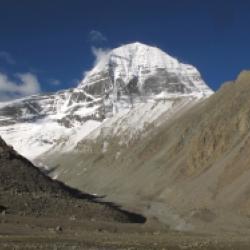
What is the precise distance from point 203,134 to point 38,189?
80539 millimetres

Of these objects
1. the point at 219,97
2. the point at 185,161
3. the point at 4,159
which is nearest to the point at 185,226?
the point at 4,159

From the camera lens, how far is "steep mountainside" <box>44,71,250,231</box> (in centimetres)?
9956

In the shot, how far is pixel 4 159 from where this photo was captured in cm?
8612

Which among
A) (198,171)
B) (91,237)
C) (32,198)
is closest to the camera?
(91,237)

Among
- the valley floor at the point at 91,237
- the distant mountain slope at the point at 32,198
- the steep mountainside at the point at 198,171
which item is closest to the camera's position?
the valley floor at the point at 91,237

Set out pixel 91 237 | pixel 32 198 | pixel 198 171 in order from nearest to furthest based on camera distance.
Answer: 1. pixel 91 237
2. pixel 32 198
3. pixel 198 171

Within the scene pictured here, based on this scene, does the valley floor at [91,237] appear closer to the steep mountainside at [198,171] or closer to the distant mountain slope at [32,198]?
the distant mountain slope at [32,198]

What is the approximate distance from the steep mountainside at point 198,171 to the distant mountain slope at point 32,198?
13.4 metres

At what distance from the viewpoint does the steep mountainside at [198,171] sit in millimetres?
99562

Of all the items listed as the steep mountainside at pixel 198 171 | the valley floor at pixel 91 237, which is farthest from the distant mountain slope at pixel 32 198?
the steep mountainside at pixel 198 171

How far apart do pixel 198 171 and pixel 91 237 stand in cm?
9708

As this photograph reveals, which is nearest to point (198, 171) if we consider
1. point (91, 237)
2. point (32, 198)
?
point (32, 198)

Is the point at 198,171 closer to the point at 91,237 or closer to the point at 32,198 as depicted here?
the point at 32,198

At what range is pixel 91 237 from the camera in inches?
1897
